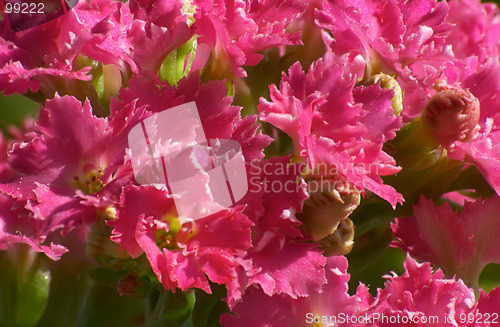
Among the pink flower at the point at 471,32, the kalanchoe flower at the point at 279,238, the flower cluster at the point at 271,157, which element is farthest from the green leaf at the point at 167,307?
the pink flower at the point at 471,32

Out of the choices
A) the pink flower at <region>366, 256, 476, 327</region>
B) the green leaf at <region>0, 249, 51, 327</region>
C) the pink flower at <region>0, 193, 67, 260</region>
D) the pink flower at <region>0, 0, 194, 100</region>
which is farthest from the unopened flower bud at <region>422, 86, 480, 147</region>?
the green leaf at <region>0, 249, 51, 327</region>

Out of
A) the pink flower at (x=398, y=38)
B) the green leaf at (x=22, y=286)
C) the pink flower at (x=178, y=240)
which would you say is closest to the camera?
the pink flower at (x=178, y=240)

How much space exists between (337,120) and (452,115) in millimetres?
118

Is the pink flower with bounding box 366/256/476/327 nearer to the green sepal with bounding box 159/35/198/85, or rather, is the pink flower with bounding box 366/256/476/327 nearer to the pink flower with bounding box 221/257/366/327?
the pink flower with bounding box 221/257/366/327

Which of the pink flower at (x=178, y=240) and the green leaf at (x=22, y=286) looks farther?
the green leaf at (x=22, y=286)

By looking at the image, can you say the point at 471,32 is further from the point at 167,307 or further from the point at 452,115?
the point at 167,307

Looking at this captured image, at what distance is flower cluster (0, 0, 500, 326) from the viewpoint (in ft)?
2.02

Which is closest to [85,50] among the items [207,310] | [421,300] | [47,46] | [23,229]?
[47,46]

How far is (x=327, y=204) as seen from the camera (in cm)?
62

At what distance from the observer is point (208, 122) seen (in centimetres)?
65

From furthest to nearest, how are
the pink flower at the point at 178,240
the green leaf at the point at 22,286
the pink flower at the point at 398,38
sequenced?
1. the green leaf at the point at 22,286
2. the pink flower at the point at 398,38
3. the pink flower at the point at 178,240

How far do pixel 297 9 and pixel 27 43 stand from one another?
273 millimetres

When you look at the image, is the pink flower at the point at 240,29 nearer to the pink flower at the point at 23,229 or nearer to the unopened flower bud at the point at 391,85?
the unopened flower bud at the point at 391,85

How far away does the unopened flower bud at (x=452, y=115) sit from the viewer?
68 centimetres
